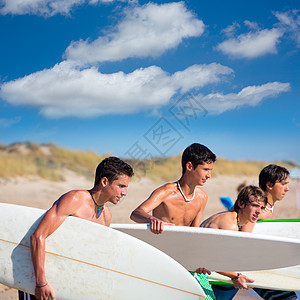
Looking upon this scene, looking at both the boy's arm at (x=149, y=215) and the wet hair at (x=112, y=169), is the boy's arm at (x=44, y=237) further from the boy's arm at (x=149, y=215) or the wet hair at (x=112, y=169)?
the boy's arm at (x=149, y=215)

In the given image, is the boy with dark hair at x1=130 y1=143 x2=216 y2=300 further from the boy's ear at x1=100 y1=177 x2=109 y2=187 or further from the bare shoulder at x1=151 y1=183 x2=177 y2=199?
the boy's ear at x1=100 y1=177 x2=109 y2=187

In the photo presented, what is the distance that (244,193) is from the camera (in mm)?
3445

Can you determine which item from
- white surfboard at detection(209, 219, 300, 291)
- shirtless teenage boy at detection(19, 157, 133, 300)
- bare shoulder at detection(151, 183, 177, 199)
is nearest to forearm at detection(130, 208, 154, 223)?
bare shoulder at detection(151, 183, 177, 199)

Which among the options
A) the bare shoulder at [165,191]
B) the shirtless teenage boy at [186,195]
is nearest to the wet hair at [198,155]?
the shirtless teenage boy at [186,195]

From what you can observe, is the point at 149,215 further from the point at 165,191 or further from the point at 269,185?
the point at 269,185

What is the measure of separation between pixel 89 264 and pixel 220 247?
1044 millimetres

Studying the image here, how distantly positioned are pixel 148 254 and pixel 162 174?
20188mm

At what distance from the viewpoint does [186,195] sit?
348 cm

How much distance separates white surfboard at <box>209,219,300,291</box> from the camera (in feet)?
12.4

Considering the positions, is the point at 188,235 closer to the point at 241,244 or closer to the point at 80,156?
the point at 241,244

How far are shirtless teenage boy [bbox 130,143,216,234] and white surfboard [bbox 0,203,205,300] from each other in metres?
0.51

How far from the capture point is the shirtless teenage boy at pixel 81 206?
257 cm

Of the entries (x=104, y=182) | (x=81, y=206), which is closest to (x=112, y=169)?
(x=104, y=182)

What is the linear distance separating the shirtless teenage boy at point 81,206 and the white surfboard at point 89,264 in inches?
3.4
